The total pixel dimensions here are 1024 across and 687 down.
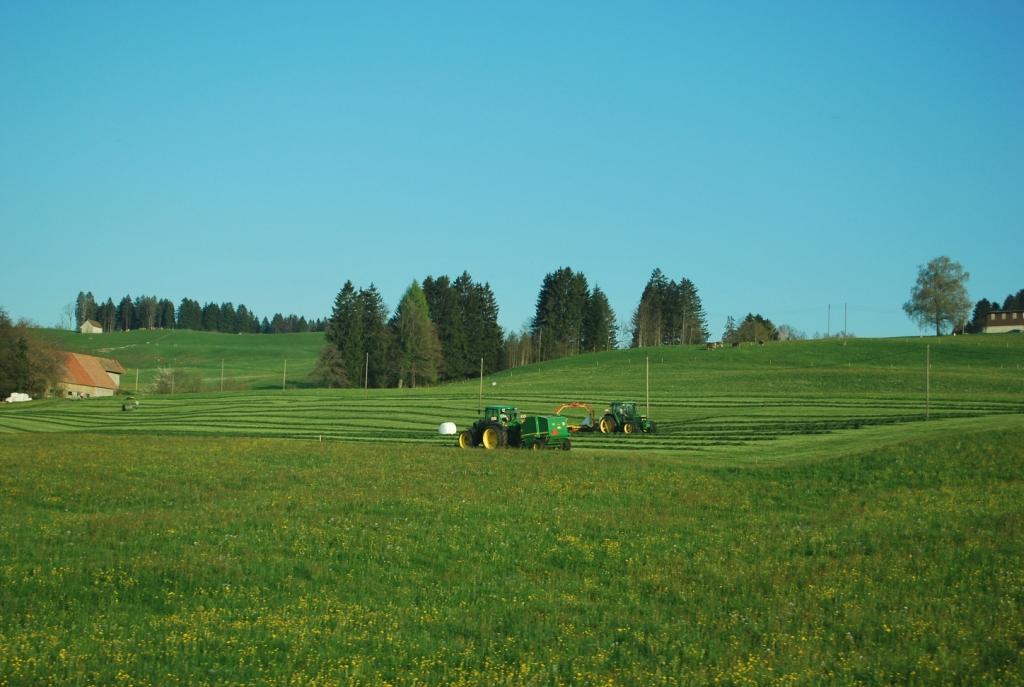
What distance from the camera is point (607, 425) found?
51.2m

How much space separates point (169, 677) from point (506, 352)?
5915 inches

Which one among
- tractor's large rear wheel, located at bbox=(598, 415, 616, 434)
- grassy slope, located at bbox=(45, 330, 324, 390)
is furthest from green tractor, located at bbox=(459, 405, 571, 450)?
grassy slope, located at bbox=(45, 330, 324, 390)

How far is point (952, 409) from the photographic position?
Answer: 56.4m

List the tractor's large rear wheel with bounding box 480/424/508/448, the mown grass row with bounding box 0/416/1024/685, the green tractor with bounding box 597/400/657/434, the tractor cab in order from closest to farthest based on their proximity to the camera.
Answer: the mown grass row with bounding box 0/416/1024/685 → the tractor's large rear wheel with bounding box 480/424/508/448 → the tractor cab → the green tractor with bounding box 597/400/657/434

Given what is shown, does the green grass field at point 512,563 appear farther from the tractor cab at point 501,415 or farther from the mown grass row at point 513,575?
the tractor cab at point 501,415

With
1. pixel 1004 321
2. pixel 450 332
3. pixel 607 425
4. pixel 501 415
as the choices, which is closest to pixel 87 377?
pixel 450 332

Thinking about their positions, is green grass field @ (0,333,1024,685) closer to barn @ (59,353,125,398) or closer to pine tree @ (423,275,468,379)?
barn @ (59,353,125,398)

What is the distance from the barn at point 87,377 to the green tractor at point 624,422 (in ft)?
274

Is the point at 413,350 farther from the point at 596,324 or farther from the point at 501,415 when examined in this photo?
the point at 501,415

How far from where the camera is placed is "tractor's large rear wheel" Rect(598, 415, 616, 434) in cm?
5106

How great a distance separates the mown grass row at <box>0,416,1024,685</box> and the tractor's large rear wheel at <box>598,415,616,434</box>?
20225mm

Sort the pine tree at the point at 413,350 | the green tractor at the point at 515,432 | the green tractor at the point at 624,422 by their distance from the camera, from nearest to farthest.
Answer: the green tractor at the point at 515,432 < the green tractor at the point at 624,422 < the pine tree at the point at 413,350

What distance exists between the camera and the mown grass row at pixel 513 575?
39.9ft

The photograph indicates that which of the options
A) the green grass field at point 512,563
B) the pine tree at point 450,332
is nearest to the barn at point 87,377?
the pine tree at point 450,332
